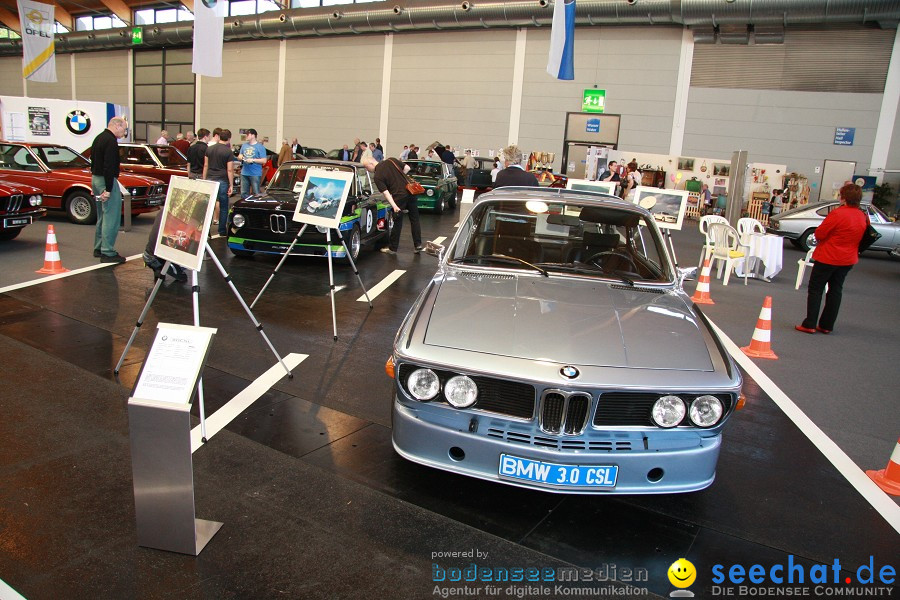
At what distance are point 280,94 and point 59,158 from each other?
62.0 ft

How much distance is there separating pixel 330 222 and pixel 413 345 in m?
3.60

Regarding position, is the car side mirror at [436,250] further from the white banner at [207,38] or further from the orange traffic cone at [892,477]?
the white banner at [207,38]

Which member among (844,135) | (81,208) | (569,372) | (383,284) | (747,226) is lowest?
(383,284)

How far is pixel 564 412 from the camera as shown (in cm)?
298

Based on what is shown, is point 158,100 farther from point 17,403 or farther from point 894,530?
point 894,530

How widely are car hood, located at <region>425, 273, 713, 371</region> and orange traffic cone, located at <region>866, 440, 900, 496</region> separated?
5.13 ft

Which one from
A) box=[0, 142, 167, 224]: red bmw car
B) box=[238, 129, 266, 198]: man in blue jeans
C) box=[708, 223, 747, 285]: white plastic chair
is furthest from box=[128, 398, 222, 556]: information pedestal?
box=[238, 129, 266, 198]: man in blue jeans

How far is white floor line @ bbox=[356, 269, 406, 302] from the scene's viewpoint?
8.09 m

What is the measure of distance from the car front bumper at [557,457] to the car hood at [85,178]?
38.6 feet

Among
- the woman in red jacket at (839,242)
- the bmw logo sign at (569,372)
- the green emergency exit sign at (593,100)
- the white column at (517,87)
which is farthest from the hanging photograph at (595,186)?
the white column at (517,87)

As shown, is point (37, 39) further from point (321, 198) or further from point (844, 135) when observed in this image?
point (844, 135)

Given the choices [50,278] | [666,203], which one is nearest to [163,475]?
[50,278]

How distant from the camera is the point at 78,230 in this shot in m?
11.8

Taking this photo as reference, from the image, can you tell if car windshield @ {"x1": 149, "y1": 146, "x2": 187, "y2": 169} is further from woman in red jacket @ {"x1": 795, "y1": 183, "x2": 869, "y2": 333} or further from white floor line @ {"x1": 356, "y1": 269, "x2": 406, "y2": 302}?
woman in red jacket @ {"x1": 795, "y1": 183, "x2": 869, "y2": 333}
